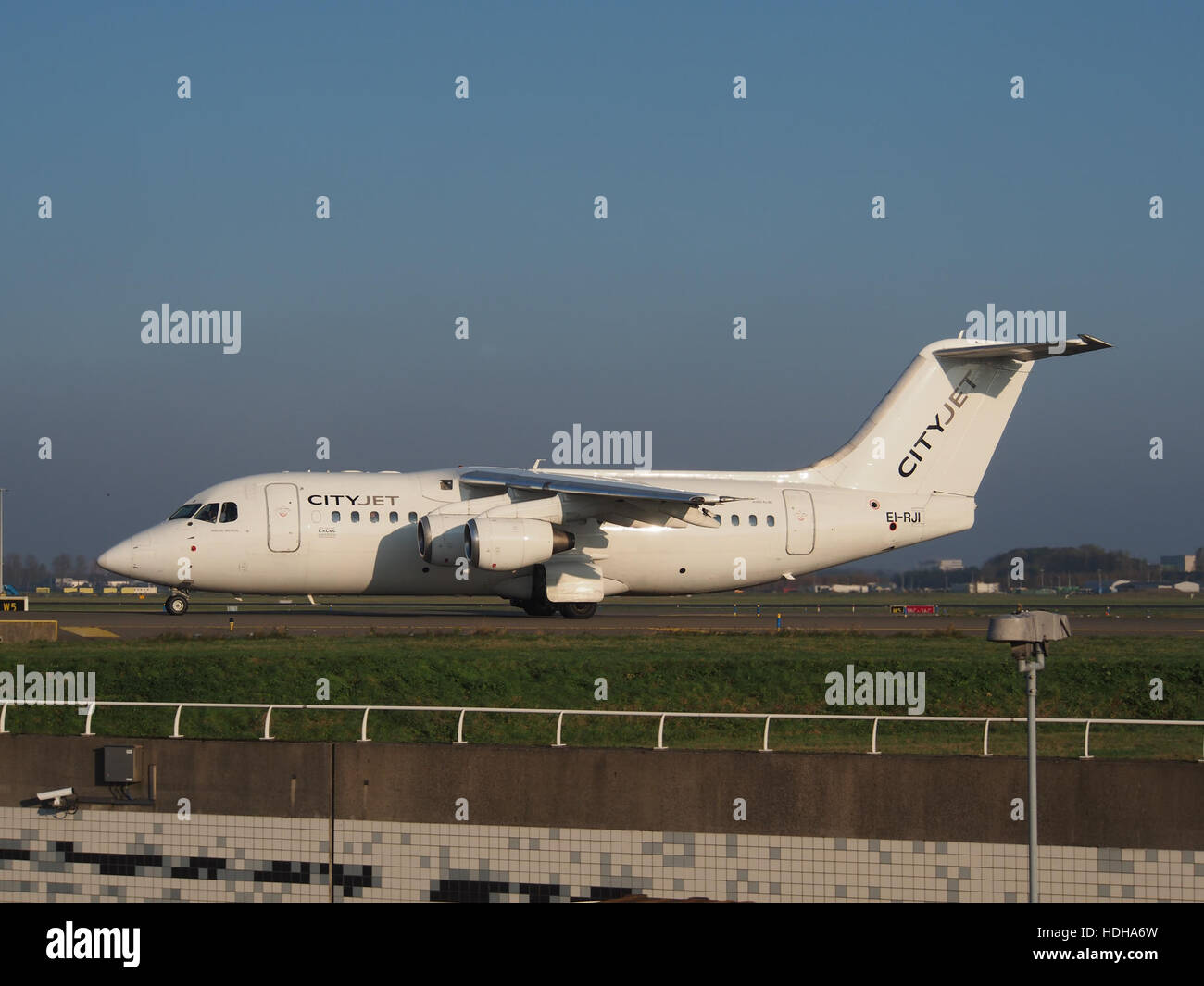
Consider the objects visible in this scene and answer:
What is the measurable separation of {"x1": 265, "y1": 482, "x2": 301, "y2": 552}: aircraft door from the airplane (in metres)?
0.04

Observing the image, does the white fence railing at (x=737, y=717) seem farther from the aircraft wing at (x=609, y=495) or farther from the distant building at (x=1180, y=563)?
the distant building at (x=1180, y=563)

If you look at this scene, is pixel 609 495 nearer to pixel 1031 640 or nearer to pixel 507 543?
pixel 507 543

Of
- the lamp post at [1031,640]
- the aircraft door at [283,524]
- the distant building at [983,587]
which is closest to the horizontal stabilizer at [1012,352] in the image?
the aircraft door at [283,524]

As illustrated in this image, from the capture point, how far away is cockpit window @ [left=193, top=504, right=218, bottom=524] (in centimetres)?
3922

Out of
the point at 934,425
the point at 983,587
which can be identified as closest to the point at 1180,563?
the point at 983,587

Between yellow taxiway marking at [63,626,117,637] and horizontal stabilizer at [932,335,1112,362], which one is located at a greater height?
horizontal stabilizer at [932,335,1112,362]

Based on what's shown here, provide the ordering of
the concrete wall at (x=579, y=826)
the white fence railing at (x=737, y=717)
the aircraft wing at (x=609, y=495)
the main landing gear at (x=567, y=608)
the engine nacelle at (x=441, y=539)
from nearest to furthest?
1. the concrete wall at (x=579, y=826)
2. the white fence railing at (x=737, y=717)
3. the engine nacelle at (x=441, y=539)
4. the aircraft wing at (x=609, y=495)
5. the main landing gear at (x=567, y=608)

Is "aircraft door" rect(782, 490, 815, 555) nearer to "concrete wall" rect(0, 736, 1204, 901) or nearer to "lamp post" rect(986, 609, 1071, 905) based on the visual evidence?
"concrete wall" rect(0, 736, 1204, 901)

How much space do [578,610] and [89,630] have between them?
534 inches

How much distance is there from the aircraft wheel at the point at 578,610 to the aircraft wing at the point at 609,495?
2559 mm

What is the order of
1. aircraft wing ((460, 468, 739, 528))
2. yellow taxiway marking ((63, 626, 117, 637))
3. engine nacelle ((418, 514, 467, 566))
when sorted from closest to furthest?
yellow taxiway marking ((63, 626, 117, 637)) < engine nacelle ((418, 514, 467, 566)) < aircraft wing ((460, 468, 739, 528))

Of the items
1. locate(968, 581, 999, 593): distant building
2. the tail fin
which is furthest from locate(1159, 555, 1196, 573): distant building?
the tail fin

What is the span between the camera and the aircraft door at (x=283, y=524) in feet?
127

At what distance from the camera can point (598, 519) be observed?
40656 mm
